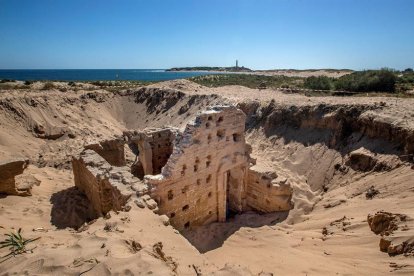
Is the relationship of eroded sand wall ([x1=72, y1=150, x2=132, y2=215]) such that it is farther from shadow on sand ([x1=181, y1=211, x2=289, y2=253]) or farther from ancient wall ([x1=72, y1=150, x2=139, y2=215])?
shadow on sand ([x1=181, y1=211, x2=289, y2=253])

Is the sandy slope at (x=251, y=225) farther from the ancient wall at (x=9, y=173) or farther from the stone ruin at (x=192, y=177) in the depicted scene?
the stone ruin at (x=192, y=177)

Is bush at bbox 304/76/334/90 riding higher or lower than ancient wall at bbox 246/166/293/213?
higher

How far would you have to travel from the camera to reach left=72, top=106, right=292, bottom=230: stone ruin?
8695 mm

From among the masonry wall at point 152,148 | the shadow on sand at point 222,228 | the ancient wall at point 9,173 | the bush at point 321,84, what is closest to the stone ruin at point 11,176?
the ancient wall at point 9,173

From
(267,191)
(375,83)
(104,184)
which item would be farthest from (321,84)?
(104,184)

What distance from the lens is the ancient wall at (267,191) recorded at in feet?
37.4

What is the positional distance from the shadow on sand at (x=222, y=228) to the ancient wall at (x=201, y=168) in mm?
307

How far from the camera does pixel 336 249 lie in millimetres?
7531

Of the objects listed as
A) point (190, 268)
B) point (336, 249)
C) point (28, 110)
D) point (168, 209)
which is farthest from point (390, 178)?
point (28, 110)

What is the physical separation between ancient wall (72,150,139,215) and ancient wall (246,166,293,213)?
209 inches

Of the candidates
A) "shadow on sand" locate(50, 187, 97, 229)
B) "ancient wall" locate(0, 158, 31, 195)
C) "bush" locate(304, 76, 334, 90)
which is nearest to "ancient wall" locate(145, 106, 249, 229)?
"shadow on sand" locate(50, 187, 97, 229)

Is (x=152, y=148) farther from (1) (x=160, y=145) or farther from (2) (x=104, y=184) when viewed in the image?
(2) (x=104, y=184)

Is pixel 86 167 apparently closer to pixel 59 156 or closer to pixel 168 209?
pixel 168 209

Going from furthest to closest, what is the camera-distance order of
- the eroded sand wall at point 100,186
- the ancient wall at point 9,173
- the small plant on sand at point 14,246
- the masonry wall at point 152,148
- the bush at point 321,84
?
1. the bush at point 321,84
2. the masonry wall at point 152,148
3. the ancient wall at point 9,173
4. the eroded sand wall at point 100,186
5. the small plant on sand at point 14,246
